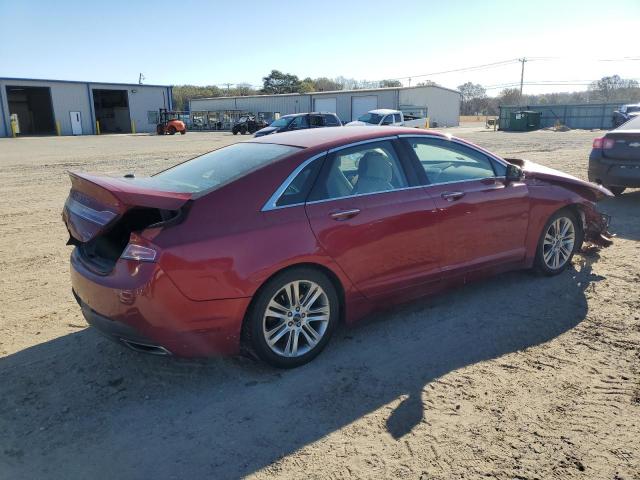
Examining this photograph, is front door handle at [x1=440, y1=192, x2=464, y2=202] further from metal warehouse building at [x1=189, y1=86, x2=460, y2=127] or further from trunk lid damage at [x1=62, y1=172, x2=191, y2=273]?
metal warehouse building at [x1=189, y1=86, x2=460, y2=127]

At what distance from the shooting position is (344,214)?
11.9ft

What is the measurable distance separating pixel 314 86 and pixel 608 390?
338 feet

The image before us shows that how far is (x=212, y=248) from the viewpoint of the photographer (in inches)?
122

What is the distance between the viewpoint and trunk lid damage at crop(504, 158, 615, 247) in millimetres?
4992

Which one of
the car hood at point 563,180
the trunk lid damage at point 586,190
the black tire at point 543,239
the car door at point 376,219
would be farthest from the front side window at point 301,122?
the car door at point 376,219

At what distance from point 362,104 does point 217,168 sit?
5358cm

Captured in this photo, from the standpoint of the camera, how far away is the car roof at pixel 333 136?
387 centimetres

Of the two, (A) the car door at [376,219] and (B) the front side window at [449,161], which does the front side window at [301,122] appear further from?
(A) the car door at [376,219]

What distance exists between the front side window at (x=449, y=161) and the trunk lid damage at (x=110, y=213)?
2054 mm

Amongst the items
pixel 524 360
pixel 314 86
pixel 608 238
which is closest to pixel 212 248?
pixel 524 360

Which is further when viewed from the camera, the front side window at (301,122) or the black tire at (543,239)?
the front side window at (301,122)

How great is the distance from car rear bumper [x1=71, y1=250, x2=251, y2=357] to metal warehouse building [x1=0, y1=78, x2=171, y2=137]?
50.6 meters

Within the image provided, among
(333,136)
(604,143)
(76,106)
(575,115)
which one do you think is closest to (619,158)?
(604,143)

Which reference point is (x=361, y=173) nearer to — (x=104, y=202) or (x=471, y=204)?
(x=471, y=204)
